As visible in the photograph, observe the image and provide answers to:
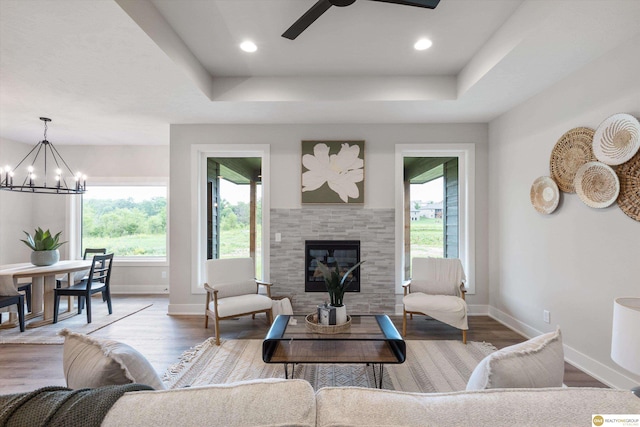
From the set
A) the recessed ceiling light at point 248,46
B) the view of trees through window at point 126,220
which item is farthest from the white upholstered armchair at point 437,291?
the view of trees through window at point 126,220

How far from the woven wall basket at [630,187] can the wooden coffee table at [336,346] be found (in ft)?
6.23

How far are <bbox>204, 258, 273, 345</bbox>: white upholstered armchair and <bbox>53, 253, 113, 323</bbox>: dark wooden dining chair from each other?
1610 millimetres

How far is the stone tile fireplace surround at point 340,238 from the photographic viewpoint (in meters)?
4.25

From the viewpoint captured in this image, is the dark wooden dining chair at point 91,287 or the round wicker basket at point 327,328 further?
the dark wooden dining chair at point 91,287

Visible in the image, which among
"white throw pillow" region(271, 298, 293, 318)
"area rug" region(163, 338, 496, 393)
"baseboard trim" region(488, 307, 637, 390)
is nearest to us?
"baseboard trim" region(488, 307, 637, 390)

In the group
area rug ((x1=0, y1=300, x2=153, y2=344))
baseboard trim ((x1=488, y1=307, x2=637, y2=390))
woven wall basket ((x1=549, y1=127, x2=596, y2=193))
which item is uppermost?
woven wall basket ((x1=549, y1=127, x2=596, y2=193))

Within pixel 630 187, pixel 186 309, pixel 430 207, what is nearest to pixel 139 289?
pixel 186 309

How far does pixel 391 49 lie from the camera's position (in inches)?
116

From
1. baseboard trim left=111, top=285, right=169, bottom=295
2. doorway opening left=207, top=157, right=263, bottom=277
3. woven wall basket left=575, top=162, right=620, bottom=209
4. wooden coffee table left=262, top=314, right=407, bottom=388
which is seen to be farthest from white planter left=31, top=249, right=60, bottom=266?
woven wall basket left=575, top=162, right=620, bottom=209

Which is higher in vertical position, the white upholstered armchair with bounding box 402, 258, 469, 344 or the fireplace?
the fireplace

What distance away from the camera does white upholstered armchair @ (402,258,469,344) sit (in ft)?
10.9

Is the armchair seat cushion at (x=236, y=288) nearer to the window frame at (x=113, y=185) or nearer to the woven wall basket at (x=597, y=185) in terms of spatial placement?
the window frame at (x=113, y=185)

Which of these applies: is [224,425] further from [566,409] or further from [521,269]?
[521,269]

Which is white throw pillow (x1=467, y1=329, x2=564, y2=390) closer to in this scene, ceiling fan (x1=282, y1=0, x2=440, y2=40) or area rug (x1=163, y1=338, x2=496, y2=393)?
area rug (x1=163, y1=338, x2=496, y2=393)
